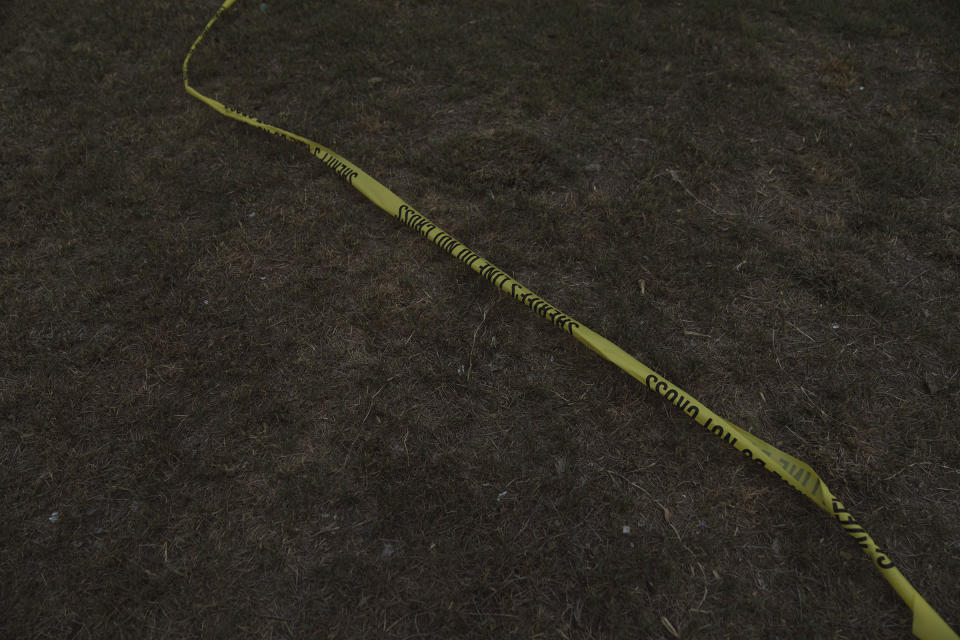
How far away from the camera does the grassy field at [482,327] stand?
2.51 m

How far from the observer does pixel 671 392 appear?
296 centimetres

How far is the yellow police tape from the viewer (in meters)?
2.41

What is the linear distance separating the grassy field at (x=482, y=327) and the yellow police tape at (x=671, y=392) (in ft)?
0.23

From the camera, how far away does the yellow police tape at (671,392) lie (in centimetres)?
241

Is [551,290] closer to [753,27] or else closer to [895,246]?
[895,246]

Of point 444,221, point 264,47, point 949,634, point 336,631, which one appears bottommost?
point 336,631

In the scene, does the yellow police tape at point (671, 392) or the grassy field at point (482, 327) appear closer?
the yellow police tape at point (671, 392)

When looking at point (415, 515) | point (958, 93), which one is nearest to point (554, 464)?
point (415, 515)

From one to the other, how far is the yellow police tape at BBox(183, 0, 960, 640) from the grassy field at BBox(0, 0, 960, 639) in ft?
0.23

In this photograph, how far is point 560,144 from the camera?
167 inches

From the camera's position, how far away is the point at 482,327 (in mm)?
3312

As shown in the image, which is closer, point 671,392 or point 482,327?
point 671,392

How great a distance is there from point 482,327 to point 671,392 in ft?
3.36

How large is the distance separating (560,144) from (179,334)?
270cm
